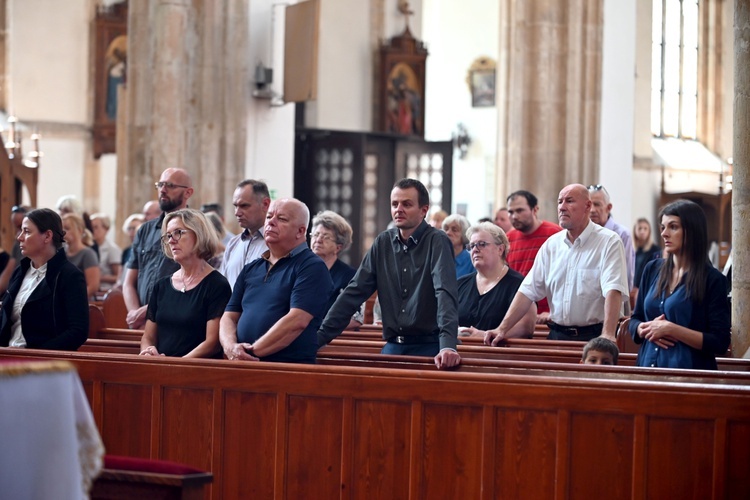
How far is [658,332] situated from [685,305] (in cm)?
20

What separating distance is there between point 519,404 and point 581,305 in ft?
8.62

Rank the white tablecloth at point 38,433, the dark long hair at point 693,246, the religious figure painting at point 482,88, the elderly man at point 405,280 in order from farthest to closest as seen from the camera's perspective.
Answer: the religious figure painting at point 482,88
the elderly man at point 405,280
the dark long hair at point 693,246
the white tablecloth at point 38,433

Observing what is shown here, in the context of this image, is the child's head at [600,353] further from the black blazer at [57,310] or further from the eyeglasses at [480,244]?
the black blazer at [57,310]

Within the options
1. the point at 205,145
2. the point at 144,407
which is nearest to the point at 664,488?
the point at 144,407

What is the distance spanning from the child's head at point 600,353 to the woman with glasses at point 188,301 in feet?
5.84

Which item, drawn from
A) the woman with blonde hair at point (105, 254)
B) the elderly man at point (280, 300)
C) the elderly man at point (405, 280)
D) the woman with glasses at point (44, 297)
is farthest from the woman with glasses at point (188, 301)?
the woman with blonde hair at point (105, 254)

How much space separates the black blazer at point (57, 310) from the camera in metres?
6.34

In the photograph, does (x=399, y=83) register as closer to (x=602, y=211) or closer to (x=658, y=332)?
(x=602, y=211)

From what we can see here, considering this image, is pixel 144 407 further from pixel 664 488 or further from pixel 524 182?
pixel 524 182

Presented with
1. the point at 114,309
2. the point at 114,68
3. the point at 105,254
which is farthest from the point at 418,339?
the point at 114,68

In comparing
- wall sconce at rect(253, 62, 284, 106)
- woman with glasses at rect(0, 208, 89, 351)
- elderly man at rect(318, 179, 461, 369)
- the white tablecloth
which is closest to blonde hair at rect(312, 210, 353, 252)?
elderly man at rect(318, 179, 461, 369)

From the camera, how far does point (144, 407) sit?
5.60 metres

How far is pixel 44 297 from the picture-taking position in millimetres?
6387

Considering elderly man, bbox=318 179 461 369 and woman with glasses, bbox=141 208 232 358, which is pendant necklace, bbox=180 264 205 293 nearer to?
woman with glasses, bbox=141 208 232 358
